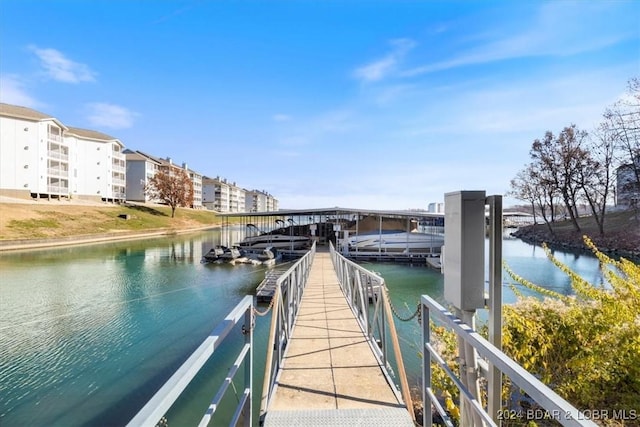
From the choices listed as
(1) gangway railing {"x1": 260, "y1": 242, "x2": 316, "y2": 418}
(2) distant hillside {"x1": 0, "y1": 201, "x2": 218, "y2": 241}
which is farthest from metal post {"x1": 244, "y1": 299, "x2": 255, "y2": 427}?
(2) distant hillside {"x1": 0, "y1": 201, "x2": 218, "y2": 241}

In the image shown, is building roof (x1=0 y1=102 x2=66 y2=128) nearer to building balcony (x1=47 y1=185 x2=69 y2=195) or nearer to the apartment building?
building balcony (x1=47 y1=185 x2=69 y2=195)

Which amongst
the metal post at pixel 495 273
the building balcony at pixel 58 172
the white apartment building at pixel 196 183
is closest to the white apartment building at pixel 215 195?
the white apartment building at pixel 196 183

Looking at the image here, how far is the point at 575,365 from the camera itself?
160 inches

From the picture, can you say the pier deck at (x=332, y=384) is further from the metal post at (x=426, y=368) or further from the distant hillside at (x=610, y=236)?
the distant hillside at (x=610, y=236)

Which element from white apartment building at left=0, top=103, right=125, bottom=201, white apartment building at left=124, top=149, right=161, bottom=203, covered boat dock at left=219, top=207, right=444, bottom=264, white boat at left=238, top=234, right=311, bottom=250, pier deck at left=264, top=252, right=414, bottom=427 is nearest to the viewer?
pier deck at left=264, top=252, right=414, bottom=427

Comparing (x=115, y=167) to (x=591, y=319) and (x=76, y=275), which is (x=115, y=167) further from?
(x=591, y=319)

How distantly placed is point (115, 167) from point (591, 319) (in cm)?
6524

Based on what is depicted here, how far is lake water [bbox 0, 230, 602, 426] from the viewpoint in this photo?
6.84m

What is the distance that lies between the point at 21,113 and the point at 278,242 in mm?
36856

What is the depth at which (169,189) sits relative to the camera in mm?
60125

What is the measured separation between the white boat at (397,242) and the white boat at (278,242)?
4.53 metres

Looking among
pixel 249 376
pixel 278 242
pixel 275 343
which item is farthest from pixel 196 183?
pixel 249 376

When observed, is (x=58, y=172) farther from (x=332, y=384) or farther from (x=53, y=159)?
(x=332, y=384)

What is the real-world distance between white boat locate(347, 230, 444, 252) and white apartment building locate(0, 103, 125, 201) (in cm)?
4137
